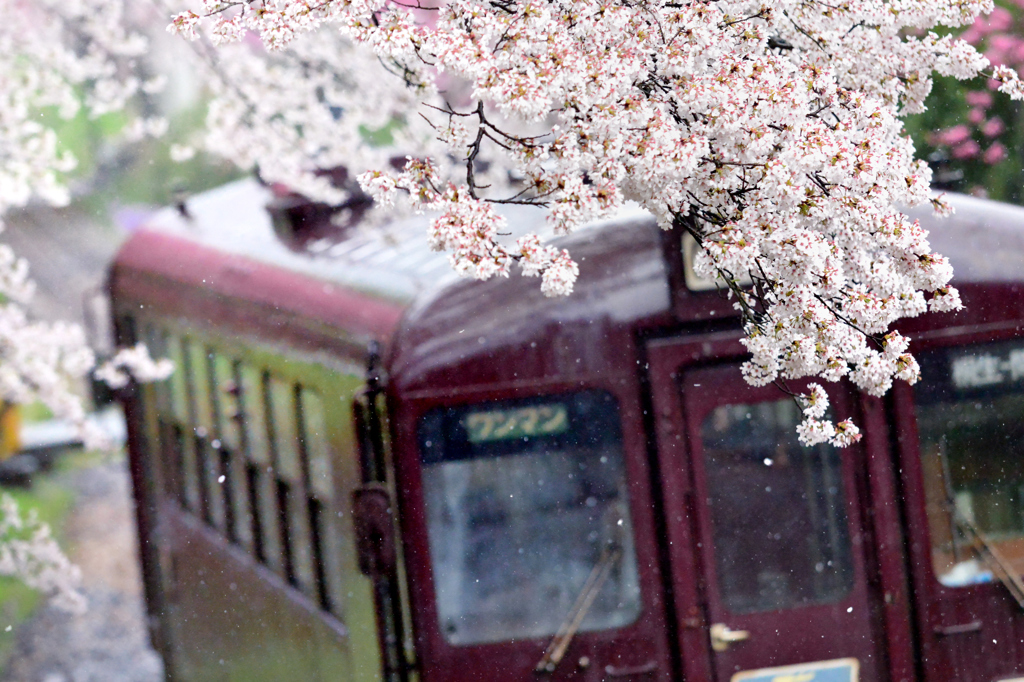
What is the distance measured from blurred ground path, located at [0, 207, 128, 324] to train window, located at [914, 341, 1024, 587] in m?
19.1

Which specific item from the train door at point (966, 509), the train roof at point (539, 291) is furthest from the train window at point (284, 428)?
the train door at point (966, 509)

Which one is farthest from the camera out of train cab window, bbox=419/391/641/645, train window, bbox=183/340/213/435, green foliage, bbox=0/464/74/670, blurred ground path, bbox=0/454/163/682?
green foliage, bbox=0/464/74/670

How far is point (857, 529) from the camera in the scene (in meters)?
4.42

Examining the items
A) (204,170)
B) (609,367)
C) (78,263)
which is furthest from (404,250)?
(78,263)

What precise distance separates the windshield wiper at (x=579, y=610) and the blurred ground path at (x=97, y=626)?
6.30 m

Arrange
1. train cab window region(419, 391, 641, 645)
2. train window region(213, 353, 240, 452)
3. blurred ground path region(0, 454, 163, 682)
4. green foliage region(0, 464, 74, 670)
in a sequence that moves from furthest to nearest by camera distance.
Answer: green foliage region(0, 464, 74, 670)
blurred ground path region(0, 454, 163, 682)
train window region(213, 353, 240, 452)
train cab window region(419, 391, 641, 645)

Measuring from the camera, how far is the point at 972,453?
451 cm

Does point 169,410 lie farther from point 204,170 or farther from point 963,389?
point 204,170

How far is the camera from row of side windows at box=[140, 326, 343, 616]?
5078 millimetres

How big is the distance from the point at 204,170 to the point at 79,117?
260 centimetres

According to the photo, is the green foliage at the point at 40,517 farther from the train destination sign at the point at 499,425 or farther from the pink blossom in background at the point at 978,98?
the pink blossom in background at the point at 978,98

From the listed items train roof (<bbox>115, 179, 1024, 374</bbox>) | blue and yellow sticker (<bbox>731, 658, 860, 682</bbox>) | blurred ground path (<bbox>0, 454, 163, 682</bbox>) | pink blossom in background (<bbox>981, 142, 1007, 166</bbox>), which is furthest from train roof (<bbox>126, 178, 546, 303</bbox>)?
pink blossom in background (<bbox>981, 142, 1007, 166</bbox>)

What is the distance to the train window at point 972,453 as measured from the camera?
4.45 m

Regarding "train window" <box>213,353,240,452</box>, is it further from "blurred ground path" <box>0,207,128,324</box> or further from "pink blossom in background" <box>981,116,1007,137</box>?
"blurred ground path" <box>0,207,128,324</box>
